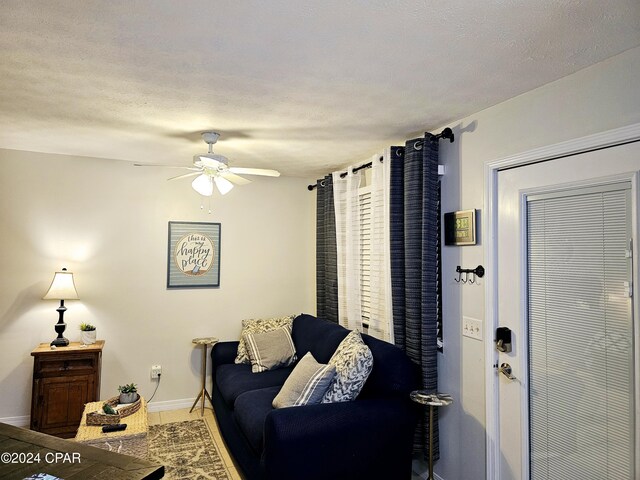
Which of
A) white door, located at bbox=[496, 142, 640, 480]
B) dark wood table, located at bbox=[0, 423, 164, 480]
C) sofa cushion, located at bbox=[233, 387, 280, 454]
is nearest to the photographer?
dark wood table, located at bbox=[0, 423, 164, 480]

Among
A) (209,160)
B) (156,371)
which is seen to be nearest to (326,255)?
(209,160)

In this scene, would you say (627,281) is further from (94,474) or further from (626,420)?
(94,474)

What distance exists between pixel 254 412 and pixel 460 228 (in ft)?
6.17

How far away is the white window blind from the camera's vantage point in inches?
73.0

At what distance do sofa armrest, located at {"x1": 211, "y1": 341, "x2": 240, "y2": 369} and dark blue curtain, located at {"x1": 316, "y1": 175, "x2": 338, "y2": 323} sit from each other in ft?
3.25

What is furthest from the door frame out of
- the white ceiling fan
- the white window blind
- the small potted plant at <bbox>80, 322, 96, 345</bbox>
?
the small potted plant at <bbox>80, 322, 96, 345</bbox>

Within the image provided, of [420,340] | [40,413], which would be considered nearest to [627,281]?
[420,340]

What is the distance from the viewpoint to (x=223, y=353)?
4141mm

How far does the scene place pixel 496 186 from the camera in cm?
250

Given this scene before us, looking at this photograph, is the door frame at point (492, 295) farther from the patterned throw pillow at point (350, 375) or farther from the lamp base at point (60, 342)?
the lamp base at point (60, 342)

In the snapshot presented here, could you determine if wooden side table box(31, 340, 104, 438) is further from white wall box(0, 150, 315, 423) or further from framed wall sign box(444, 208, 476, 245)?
framed wall sign box(444, 208, 476, 245)

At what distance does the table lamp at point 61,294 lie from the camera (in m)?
3.66

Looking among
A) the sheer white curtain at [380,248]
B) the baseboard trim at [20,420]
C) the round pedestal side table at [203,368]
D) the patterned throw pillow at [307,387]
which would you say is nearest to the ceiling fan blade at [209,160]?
the sheer white curtain at [380,248]

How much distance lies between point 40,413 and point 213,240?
7.16 ft
